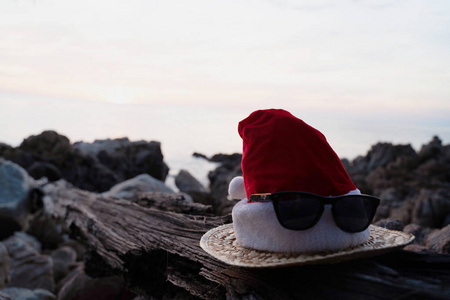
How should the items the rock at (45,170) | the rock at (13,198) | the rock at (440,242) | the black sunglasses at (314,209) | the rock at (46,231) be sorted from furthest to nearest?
the rock at (45,170) → the rock at (46,231) → the rock at (13,198) → the rock at (440,242) → the black sunglasses at (314,209)

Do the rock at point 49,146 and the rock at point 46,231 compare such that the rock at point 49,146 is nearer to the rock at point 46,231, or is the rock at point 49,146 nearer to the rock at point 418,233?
the rock at point 46,231

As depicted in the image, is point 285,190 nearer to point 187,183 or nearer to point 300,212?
point 300,212

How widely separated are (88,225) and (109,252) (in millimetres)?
1175

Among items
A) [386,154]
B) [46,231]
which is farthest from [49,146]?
[386,154]

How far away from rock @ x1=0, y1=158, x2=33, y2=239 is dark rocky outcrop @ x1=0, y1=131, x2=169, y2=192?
17.9 ft

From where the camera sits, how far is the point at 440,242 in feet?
12.2

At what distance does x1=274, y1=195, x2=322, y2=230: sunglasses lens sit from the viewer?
6.62 ft

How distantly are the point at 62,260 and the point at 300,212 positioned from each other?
667 cm

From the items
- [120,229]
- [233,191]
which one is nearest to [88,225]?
[120,229]

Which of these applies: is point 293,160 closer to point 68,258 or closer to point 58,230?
point 68,258

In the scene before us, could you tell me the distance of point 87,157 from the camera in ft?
54.2

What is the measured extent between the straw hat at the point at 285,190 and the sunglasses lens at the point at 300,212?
52 mm

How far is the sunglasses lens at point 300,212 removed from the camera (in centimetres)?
202

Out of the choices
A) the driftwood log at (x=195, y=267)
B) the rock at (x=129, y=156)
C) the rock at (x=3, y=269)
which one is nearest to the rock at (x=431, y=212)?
the driftwood log at (x=195, y=267)
